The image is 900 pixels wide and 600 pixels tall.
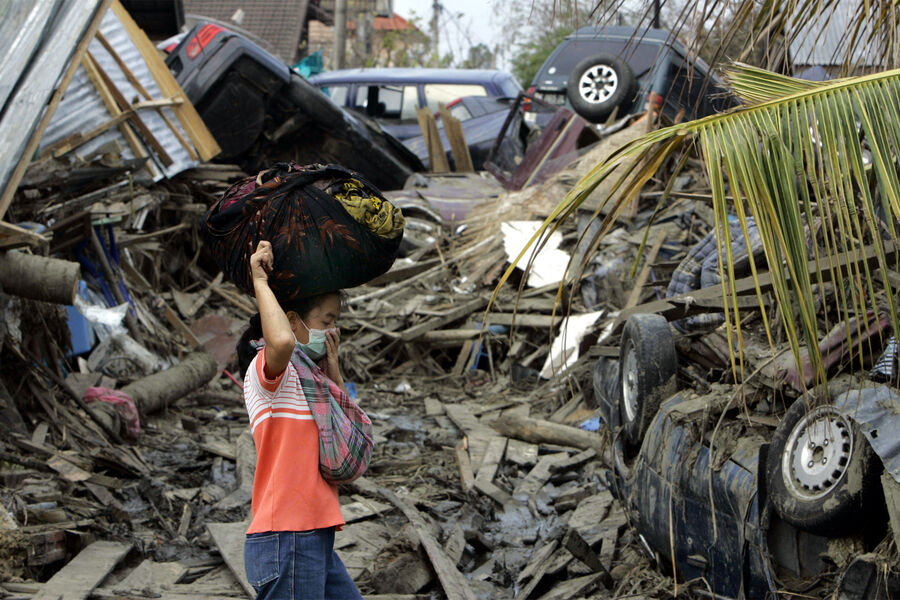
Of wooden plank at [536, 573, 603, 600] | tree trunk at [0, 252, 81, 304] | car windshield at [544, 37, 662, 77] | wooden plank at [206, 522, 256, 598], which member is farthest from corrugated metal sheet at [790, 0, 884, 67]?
car windshield at [544, 37, 662, 77]

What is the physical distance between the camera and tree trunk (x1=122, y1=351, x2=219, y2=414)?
794 cm

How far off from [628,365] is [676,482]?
928 mm

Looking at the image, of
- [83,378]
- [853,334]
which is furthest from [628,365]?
[83,378]

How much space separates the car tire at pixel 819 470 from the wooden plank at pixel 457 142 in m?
13.1

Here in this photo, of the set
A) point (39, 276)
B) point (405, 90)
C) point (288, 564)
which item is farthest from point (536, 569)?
point (405, 90)

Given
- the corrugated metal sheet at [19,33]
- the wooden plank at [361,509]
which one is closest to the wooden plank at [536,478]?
the wooden plank at [361,509]

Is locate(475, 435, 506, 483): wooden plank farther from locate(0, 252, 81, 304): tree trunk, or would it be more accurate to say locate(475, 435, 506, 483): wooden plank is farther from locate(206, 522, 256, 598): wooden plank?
locate(0, 252, 81, 304): tree trunk

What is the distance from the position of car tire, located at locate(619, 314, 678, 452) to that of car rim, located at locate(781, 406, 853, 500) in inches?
47.1

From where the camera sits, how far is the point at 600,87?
14.4 metres

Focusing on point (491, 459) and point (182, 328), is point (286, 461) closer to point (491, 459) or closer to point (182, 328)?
point (491, 459)

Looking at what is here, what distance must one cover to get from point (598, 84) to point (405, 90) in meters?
4.79

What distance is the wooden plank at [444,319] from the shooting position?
1077cm

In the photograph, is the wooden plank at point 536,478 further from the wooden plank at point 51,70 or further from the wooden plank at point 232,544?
the wooden plank at point 51,70

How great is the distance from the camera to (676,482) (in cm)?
408
